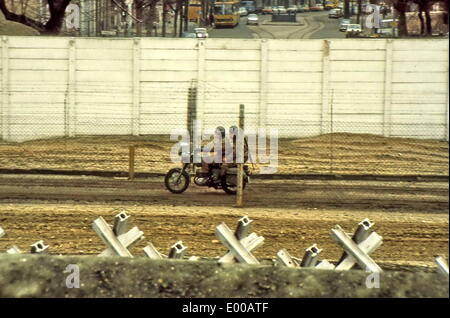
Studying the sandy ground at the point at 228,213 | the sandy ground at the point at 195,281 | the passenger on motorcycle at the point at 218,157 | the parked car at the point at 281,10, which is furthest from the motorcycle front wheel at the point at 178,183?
the parked car at the point at 281,10

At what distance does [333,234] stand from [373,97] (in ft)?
66.5

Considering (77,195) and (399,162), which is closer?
(77,195)

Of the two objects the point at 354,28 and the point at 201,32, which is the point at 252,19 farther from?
the point at 354,28

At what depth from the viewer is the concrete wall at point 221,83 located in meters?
25.4

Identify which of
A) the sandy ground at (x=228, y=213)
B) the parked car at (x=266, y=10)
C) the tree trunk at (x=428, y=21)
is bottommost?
the sandy ground at (x=228, y=213)

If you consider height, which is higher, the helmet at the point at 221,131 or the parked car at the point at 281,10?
the parked car at the point at 281,10

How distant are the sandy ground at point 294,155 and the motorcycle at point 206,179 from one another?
3.63m

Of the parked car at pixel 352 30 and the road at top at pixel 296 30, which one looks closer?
the parked car at pixel 352 30

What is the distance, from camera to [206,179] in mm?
16031

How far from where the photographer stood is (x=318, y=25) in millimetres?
29016

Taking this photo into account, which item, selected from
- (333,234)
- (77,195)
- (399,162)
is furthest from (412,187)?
(333,234)

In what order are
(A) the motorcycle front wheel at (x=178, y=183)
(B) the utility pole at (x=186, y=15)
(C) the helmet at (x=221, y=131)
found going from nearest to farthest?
(C) the helmet at (x=221, y=131), (A) the motorcycle front wheel at (x=178, y=183), (B) the utility pole at (x=186, y=15)

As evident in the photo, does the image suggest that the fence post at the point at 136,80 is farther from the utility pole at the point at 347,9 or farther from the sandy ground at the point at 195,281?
the sandy ground at the point at 195,281
